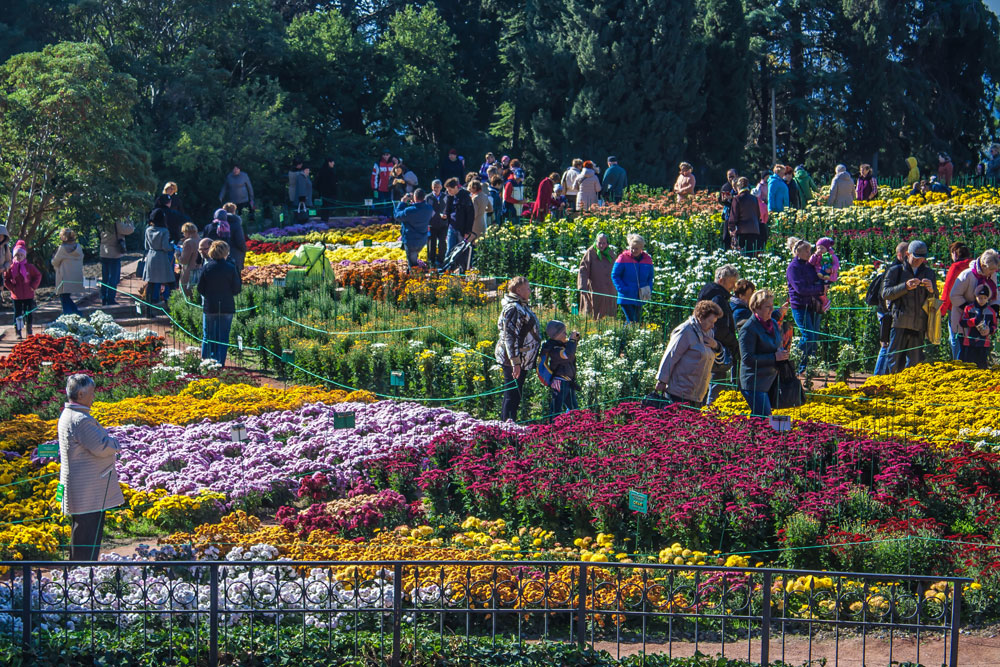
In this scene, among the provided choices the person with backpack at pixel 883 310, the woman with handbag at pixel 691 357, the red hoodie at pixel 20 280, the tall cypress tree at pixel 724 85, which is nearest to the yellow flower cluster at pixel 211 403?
the woman with handbag at pixel 691 357

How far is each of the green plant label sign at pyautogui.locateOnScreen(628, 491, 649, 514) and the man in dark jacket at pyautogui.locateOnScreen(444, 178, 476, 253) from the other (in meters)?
10.9

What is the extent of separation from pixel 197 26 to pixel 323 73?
450 centimetres

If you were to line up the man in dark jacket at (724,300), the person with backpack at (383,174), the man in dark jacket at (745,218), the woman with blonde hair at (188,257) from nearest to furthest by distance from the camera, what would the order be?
the man in dark jacket at (724,300) → the woman with blonde hair at (188,257) → the man in dark jacket at (745,218) → the person with backpack at (383,174)

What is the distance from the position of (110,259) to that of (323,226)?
7606 millimetres

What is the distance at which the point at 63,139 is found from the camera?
2120 cm

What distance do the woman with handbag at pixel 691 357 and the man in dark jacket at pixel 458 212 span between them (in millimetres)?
8625

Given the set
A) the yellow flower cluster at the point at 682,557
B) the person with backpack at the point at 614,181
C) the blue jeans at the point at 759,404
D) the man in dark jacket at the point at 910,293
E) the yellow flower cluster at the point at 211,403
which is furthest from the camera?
the person with backpack at the point at 614,181

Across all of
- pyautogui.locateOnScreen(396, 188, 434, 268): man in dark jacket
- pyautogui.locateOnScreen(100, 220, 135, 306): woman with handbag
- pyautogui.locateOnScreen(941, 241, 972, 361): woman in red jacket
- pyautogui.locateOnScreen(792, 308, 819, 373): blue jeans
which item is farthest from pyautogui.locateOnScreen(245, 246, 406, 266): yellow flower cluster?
pyautogui.locateOnScreen(941, 241, 972, 361): woman in red jacket

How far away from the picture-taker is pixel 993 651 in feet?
25.1

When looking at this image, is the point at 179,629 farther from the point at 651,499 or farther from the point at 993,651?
the point at 993,651

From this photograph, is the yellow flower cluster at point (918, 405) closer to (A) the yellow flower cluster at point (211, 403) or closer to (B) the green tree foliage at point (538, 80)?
(A) the yellow flower cluster at point (211, 403)

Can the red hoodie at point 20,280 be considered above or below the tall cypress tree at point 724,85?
below

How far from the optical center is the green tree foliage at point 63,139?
20875 mm

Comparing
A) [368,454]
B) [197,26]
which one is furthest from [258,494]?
[197,26]
